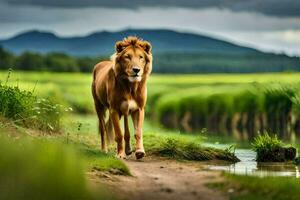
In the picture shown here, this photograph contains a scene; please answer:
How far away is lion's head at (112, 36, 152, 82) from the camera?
56.2 feet

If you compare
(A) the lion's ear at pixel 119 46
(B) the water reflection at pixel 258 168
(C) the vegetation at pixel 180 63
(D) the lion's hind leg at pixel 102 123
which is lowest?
(B) the water reflection at pixel 258 168

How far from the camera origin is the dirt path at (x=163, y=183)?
12.7 metres

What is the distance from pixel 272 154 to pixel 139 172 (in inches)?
177

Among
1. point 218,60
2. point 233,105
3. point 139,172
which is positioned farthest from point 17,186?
point 218,60

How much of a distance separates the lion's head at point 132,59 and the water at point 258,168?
2.19 metres

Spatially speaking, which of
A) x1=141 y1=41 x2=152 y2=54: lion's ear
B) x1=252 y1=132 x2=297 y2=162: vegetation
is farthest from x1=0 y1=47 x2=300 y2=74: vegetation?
x1=141 y1=41 x2=152 y2=54: lion's ear

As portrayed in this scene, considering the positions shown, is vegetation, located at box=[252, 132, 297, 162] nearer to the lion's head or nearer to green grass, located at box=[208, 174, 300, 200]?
the lion's head

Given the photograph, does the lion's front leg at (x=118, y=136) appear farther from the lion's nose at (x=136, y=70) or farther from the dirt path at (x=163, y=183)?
the lion's nose at (x=136, y=70)

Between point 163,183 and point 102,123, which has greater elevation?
point 102,123

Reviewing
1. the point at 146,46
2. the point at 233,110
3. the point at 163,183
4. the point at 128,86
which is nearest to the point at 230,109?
the point at 233,110

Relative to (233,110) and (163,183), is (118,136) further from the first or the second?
(233,110)

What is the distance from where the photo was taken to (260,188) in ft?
42.2

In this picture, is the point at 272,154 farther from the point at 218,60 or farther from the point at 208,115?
the point at 218,60

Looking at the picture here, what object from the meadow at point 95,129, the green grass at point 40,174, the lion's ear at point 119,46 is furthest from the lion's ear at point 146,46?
the green grass at point 40,174
